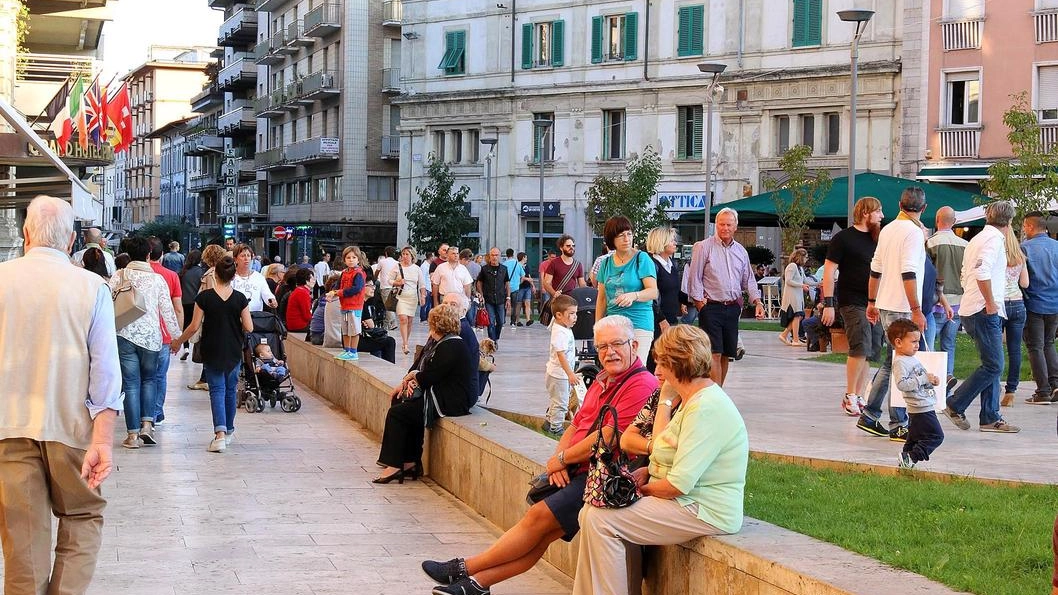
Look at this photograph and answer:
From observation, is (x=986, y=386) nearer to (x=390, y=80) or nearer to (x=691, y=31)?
(x=691, y=31)

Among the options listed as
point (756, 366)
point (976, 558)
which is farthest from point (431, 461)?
point (756, 366)

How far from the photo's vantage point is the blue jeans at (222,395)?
41.4 ft

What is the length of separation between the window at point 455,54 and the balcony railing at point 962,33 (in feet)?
64.8

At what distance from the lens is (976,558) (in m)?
6.18

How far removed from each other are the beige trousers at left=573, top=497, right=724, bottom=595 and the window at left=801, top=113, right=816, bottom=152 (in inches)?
1476

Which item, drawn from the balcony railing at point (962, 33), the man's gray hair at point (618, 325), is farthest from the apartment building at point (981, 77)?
the man's gray hair at point (618, 325)

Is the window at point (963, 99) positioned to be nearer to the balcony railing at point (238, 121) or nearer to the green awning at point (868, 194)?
the green awning at point (868, 194)

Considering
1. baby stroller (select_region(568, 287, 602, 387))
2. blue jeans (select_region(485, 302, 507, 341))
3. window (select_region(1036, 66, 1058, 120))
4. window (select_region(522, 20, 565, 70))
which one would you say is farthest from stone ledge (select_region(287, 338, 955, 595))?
window (select_region(522, 20, 565, 70))

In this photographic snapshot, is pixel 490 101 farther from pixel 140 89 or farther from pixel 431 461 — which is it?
pixel 140 89

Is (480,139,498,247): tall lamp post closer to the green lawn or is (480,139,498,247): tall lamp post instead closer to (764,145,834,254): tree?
(764,145,834,254): tree

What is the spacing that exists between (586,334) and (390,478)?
4.41m

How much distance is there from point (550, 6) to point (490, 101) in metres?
4.17

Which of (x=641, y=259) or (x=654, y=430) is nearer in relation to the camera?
(x=654, y=430)

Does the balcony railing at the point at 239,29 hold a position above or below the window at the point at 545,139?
above
